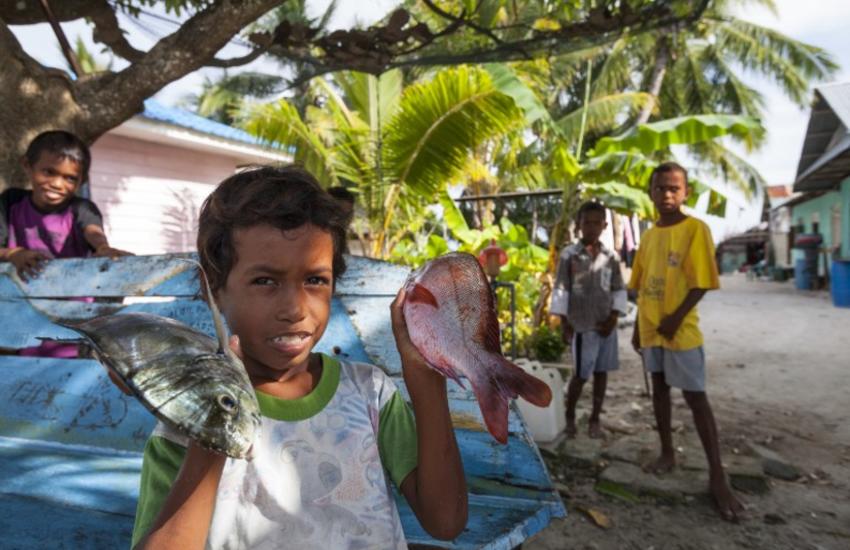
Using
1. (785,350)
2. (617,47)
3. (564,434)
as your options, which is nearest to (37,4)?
(564,434)

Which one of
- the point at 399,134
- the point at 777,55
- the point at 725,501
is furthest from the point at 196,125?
the point at 777,55

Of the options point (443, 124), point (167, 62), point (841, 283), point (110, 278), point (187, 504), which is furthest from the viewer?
point (841, 283)

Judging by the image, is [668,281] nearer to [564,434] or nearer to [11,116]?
[564,434]

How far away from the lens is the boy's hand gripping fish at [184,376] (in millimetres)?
694

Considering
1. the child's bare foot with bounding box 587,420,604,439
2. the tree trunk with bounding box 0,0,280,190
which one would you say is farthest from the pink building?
the child's bare foot with bounding box 587,420,604,439

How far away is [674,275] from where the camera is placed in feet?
11.0

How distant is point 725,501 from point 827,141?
17.6 metres

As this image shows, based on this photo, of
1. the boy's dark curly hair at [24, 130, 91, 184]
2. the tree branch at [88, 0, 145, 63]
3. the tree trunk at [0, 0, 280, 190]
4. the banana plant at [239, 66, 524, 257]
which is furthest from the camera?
the banana plant at [239, 66, 524, 257]

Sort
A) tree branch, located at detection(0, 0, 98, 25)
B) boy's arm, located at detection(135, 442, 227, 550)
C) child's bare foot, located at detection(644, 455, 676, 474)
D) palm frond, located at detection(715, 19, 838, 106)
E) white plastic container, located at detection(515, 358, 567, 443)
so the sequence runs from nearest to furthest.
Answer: boy's arm, located at detection(135, 442, 227, 550)
tree branch, located at detection(0, 0, 98, 25)
child's bare foot, located at detection(644, 455, 676, 474)
white plastic container, located at detection(515, 358, 567, 443)
palm frond, located at detection(715, 19, 838, 106)

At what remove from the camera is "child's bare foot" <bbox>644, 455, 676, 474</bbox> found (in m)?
3.63

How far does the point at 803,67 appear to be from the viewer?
1916 centimetres

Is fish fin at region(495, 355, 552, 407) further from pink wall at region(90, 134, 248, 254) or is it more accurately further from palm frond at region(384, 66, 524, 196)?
pink wall at region(90, 134, 248, 254)

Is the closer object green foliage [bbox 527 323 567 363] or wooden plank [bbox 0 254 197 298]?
A: wooden plank [bbox 0 254 197 298]

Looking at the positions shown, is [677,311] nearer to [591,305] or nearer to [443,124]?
[591,305]
